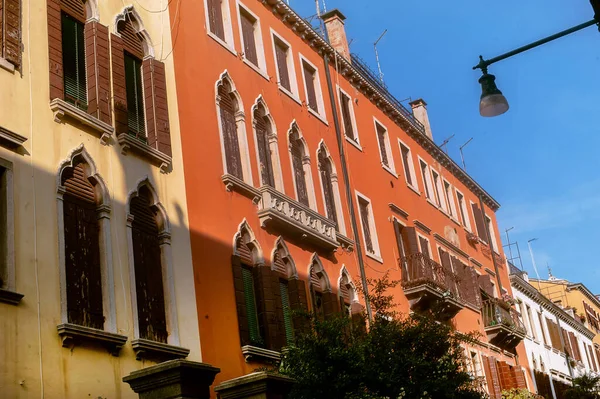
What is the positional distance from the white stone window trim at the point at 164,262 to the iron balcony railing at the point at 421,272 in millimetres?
11714

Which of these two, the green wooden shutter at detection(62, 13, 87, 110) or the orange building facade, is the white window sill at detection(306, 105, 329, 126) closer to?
the orange building facade

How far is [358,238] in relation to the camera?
23.9 metres

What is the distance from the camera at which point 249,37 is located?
22.1 m

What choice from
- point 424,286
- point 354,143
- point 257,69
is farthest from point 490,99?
point 424,286

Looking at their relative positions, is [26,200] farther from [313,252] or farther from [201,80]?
[313,252]

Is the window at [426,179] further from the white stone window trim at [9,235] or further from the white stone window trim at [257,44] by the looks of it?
the white stone window trim at [9,235]

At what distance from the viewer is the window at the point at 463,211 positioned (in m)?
35.7

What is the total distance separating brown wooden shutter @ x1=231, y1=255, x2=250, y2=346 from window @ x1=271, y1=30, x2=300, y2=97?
635 cm

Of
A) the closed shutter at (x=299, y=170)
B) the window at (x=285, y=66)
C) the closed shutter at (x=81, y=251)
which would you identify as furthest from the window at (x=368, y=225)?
the closed shutter at (x=81, y=251)

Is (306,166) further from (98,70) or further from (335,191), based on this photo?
(98,70)

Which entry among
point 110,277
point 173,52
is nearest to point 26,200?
point 110,277

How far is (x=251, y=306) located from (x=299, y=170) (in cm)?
511

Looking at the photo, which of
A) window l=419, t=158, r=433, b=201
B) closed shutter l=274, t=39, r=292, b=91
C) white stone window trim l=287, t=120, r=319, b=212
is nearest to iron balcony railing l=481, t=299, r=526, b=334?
window l=419, t=158, r=433, b=201

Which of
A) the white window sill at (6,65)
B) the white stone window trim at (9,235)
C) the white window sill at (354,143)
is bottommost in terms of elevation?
the white stone window trim at (9,235)
